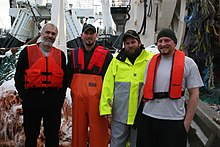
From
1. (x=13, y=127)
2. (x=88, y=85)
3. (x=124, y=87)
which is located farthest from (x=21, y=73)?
(x=13, y=127)

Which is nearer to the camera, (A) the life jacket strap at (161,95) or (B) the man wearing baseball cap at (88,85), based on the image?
(A) the life jacket strap at (161,95)

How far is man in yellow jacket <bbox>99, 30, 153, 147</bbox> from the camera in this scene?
9.20 ft

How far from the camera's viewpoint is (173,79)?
227 cm

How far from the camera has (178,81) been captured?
226 centimetres

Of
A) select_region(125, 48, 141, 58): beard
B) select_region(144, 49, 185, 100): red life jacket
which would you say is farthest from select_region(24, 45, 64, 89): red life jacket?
select_region(144, 49, 185, 100): red life jacket

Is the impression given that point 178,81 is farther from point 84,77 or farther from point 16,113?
point 16,113

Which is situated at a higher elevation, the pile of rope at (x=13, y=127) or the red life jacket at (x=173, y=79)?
the red life jacket at (x=173, y=79)

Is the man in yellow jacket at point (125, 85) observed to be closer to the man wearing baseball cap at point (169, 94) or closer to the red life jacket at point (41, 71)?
the man wearing baseball cap at point (169, 94)

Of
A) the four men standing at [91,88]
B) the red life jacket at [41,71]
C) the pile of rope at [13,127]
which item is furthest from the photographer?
the pile of rope at [13,127]

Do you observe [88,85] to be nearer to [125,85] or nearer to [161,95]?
[125,85]

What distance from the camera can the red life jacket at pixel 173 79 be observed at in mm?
2262

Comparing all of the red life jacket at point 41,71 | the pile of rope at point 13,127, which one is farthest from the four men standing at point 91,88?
the pile of rope at point 13,127

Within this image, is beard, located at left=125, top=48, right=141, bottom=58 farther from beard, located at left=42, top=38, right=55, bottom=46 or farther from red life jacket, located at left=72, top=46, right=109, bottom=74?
beard, located at left=42, top=38, right=55, bottom=46

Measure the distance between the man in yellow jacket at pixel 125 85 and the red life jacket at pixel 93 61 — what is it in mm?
179
